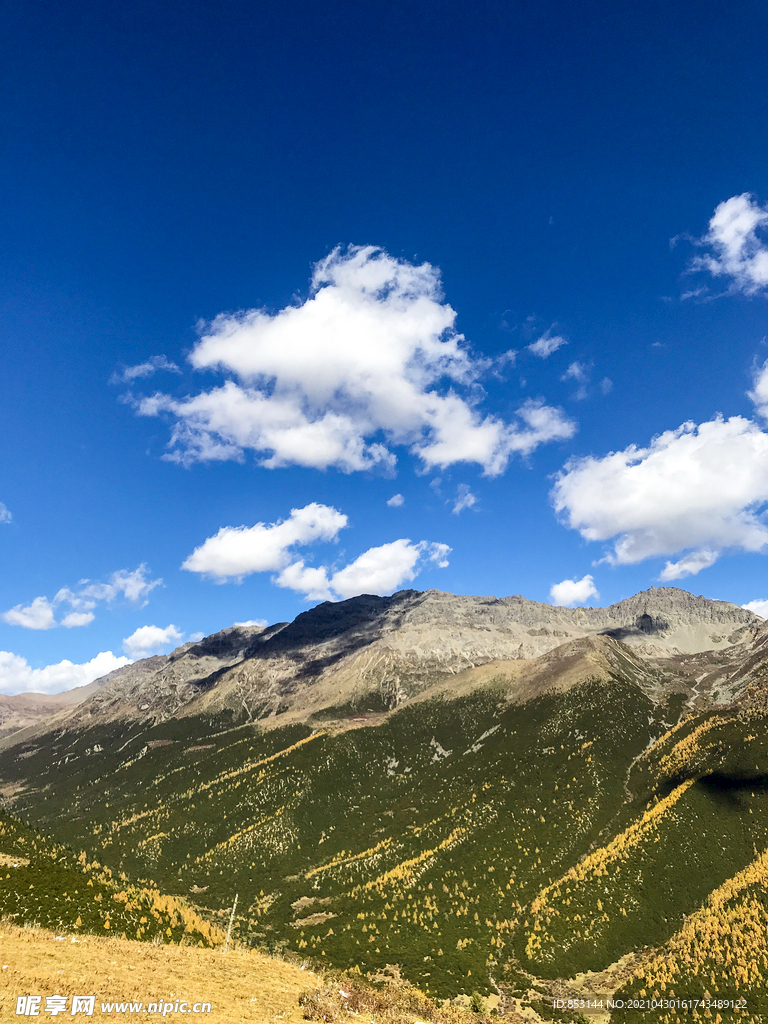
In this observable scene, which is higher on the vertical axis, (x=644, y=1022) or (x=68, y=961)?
(x=68, y=961)

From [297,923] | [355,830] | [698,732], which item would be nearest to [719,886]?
[698,732]

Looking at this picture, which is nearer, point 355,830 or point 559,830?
point 559,830

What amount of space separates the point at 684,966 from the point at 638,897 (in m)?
28.3

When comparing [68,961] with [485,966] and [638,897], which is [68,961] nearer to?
[485,966]

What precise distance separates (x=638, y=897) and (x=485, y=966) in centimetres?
3713

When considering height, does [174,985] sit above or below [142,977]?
below

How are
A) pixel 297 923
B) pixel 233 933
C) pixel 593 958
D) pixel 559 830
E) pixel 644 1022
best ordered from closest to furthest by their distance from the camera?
pixel 644 1022, pixel 593 958, pixel 233 933, pixel 297 923, pixel 559 830

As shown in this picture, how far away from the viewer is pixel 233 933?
390ft

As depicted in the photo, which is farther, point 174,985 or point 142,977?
point 142,977

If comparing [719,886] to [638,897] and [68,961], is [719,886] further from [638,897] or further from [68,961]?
[68,961]

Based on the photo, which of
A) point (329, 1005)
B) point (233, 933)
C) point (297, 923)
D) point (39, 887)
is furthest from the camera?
point (297, 923)

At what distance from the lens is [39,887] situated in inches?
1983

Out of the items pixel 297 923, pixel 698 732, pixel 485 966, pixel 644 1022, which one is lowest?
pixel 297 923

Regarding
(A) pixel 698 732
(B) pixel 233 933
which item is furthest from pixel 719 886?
(B) pixel 233 933
